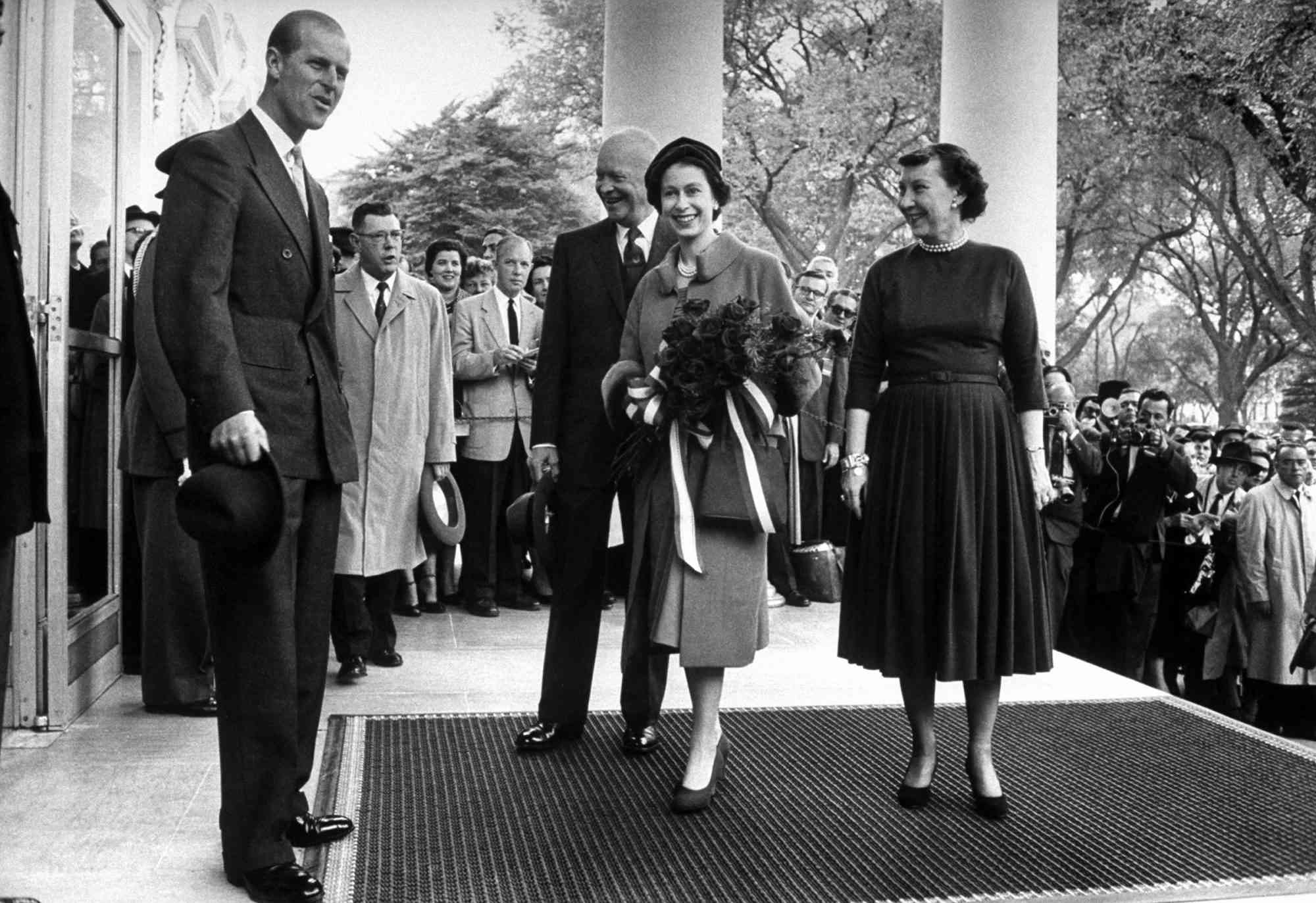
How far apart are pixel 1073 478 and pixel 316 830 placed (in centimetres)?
631

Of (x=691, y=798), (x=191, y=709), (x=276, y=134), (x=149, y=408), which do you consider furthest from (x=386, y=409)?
(x=276, y=134)

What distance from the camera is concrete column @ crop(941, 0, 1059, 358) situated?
10.7m

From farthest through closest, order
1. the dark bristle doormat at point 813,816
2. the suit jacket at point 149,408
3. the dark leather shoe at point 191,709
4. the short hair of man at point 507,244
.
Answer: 1. the short hair of man at point 507,244
2. the dark leather shoe at point 191,709
3. the suit jacket at point 149,408
4. the dark bristle doormat at point 813,816

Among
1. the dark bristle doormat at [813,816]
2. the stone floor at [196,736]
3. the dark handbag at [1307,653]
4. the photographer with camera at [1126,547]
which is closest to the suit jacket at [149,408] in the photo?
the stone floor at [196,736]

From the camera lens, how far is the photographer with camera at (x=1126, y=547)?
8.88 m

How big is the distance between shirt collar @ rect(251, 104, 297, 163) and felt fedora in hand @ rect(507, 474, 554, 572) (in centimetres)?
164

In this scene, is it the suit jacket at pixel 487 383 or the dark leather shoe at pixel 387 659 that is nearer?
the dark leather shoe at pixel 387 659

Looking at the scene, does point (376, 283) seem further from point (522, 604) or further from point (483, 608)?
point (522, 604)

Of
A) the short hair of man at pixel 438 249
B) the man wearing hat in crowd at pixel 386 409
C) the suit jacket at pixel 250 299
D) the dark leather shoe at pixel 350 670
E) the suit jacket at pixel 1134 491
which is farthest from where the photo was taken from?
the suit jacket at pixel 1134 491

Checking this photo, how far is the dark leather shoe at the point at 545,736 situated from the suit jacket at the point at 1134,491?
5.08 meters

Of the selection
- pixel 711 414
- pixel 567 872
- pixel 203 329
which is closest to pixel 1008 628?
pixel 711 414

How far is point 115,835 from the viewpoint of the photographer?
381cm

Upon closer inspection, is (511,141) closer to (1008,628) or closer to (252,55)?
(252,55)

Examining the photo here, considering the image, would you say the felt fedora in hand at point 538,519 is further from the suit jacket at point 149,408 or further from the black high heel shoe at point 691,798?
the suit jacket at point 149,408
